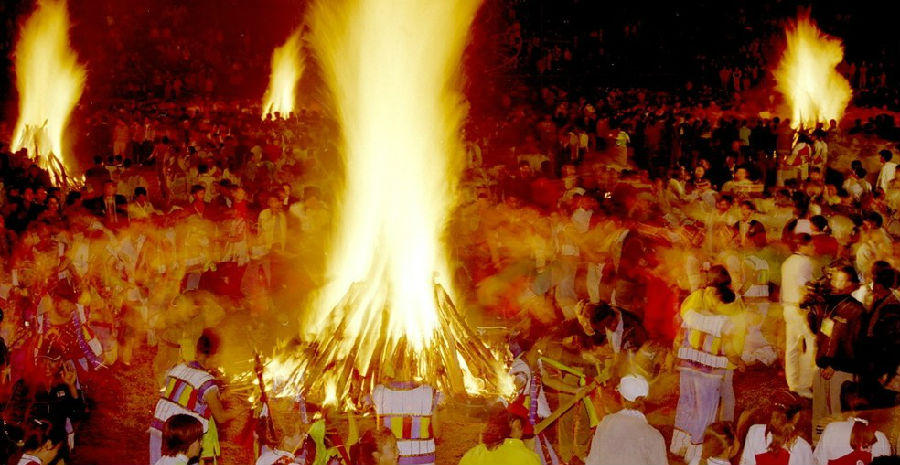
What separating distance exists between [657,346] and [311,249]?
791cm

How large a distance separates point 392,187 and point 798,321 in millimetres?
4726

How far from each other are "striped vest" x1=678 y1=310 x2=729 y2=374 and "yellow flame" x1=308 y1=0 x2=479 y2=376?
2.69 metres

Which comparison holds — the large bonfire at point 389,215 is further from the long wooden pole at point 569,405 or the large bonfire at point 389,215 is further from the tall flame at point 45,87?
Answer: the tall flame at point 45,87

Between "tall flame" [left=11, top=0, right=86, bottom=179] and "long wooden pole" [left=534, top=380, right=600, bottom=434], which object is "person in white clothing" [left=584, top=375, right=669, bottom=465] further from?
"tall flame" [left=11, top=0, right=86, bottom=179]

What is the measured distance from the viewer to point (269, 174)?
769 inches

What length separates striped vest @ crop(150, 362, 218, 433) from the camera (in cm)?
637

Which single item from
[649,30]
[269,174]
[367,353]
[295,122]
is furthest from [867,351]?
[649,30]

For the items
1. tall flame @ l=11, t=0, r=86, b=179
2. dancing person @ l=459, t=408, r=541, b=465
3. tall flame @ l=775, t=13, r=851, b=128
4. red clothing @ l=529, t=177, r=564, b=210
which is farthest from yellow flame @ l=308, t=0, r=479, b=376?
tall flame @ l=775, t=13, r=851, b=128

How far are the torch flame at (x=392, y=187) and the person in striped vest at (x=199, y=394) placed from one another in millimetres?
2358

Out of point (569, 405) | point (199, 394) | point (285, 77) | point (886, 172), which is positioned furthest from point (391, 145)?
point (285, 77)

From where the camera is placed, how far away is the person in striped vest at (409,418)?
6.45 m

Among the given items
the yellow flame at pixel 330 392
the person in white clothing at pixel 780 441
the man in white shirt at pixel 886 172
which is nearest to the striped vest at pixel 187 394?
the yellow flame at pixel 330 392

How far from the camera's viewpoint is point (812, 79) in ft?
96.5

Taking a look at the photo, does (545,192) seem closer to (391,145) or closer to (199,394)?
(391,145)
